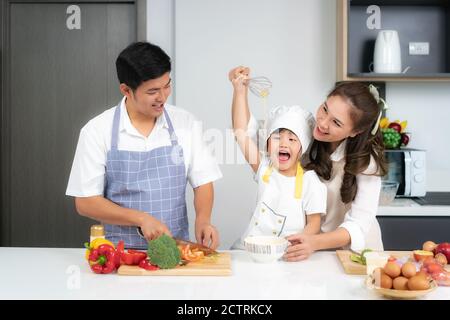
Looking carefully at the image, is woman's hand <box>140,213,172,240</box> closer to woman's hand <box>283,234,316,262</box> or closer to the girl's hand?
woman's hand <box>283,234,316,262</box>

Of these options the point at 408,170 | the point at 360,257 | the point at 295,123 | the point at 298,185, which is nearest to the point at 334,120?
the point at 295,123

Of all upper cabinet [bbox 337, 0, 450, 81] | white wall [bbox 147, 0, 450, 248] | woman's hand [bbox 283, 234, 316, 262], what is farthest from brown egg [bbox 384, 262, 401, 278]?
upper cabinet [bbox 337, 0, 450, 81]

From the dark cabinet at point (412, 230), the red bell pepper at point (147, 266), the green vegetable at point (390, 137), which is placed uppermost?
the green vegetable at point (390, 137)

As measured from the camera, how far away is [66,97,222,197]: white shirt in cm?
220

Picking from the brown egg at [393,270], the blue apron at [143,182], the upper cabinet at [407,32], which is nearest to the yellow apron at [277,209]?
the blue apron at [143,182]

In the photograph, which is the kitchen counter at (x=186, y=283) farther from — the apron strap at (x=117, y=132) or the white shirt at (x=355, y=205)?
the apron strap at (x=117, y=132)

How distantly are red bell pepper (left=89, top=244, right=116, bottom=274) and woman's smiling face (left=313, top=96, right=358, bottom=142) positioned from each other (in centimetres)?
82

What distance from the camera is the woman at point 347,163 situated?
2123 millimetres

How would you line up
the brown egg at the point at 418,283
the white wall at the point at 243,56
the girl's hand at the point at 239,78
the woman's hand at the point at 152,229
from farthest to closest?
the white wall at the point at 243,56, the girl's hand at the point at 239,78, the woman's hand at the point at 152,229, the brown egg at the point at 418,283

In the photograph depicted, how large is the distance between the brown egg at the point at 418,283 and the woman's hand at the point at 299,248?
47 cm

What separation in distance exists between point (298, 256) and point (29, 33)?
2.58 m

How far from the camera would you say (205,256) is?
1.98m
